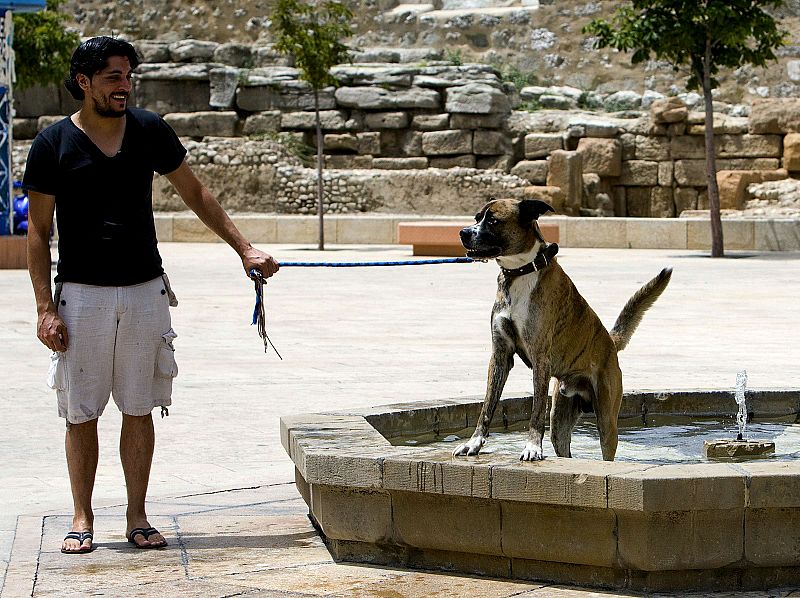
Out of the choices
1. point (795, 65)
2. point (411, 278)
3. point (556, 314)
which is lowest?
point (411, 278)

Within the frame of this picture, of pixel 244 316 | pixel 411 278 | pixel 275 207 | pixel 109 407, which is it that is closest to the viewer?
pixel 109 407

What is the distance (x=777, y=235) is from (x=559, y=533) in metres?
20.1

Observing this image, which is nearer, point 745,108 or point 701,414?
point 701,414

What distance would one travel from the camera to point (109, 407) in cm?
796

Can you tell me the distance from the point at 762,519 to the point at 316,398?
4.46 meters

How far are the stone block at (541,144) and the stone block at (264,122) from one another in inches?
242

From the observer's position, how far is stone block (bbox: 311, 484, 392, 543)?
14.5 feet

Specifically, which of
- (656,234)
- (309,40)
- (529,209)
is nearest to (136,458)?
(529,209)

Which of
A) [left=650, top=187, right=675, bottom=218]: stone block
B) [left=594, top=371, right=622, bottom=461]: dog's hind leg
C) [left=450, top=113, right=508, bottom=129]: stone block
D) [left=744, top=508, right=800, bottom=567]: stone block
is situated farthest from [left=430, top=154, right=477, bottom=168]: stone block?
[left=744, top=508, right=800, bottom=567]: stone block

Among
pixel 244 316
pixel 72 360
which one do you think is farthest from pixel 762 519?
pixel 244 316

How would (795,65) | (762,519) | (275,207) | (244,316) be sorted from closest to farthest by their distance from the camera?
1. (762,519)
2. (244,316)
3. (275,207)
4. (795,65)

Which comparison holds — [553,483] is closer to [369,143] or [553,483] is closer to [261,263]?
[261,263]

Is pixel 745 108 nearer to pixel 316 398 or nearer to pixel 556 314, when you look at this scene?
pixel 316 398

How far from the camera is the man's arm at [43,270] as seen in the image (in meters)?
4.63
